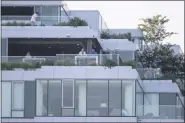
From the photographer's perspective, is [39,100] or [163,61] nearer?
[39,100]

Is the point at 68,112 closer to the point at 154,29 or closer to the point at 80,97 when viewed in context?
the point at 80,97

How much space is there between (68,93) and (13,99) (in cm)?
301

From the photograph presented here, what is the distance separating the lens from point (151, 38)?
70000mm

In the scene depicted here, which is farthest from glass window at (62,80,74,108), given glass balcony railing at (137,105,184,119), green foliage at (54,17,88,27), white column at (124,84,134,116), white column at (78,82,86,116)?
green foliage at (54,17,88,27)

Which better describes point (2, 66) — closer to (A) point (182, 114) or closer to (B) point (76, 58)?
(B) point (76, 58)

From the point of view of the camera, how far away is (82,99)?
48.8 metres

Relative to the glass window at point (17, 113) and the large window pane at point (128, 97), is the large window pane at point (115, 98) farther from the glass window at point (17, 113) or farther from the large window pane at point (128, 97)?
the glass window at point (17, 113)

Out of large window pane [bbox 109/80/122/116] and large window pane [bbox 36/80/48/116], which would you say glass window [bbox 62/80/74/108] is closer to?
large window pane [bbox 36/80/48/116]

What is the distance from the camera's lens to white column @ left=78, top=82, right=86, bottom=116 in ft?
159

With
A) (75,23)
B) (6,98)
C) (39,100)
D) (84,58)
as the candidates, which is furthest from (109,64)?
(75,23)

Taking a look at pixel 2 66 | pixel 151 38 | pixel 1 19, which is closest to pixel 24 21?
pixel 1 19

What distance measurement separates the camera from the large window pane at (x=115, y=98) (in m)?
48.6

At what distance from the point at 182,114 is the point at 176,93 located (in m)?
4.89

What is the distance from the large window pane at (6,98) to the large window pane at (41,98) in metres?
1.55
